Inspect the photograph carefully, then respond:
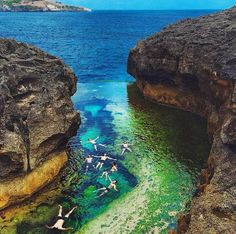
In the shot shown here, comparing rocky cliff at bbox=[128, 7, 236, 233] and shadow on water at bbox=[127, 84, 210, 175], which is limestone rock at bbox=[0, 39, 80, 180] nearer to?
shadow on water at bbox=[127, 84, 210, 175]

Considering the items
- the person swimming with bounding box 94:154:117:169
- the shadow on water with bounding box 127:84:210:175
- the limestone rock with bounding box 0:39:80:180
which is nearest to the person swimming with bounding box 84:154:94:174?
the person swimming with bounding box 94:154:117:169

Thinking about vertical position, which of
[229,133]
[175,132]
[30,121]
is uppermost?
[229,133]

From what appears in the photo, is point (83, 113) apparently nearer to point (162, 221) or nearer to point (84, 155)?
point (84, 155)

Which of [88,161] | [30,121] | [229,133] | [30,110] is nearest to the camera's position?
[229,133]

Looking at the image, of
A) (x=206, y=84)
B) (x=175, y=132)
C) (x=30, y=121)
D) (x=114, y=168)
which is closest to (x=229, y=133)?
(x=114, y=168)

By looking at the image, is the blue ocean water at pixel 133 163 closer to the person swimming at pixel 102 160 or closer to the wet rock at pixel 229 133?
the person swimming at pixel 102 160

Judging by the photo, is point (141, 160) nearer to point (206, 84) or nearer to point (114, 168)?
point (114, 168)

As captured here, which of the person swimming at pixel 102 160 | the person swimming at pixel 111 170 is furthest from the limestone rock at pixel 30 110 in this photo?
the person swimming at pixel 111 170
